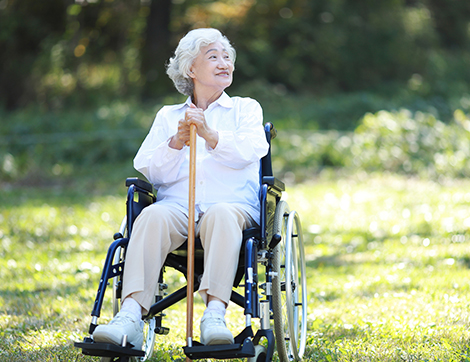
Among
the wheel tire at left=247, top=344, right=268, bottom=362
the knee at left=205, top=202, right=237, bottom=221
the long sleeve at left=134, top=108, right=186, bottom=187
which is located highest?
the long sleeve at left=134, top=108, right=186, bottom=187

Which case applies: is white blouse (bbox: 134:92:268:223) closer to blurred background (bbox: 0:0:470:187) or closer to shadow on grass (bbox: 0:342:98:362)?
shadow on grass (bbox: 0:342:98:362)

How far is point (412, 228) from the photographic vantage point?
20.5 feet

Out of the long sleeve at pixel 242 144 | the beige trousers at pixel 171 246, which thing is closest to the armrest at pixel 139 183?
the beige trousers at pixel 171 246

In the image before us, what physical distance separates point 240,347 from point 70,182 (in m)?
8.28

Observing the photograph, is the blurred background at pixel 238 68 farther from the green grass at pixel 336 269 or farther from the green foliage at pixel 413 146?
the green grass at pixel 336 269

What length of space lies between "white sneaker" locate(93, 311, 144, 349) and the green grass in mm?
488

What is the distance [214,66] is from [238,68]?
13.3 meters

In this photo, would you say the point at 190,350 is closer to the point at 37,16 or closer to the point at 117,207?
the point at 117,207

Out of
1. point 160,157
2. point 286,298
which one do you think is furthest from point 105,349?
point 160,157

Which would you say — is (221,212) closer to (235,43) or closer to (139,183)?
(139,183)

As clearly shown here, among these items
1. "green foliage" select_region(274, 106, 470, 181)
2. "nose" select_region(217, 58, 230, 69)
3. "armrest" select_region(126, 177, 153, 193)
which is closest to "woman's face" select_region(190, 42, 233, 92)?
"nose" select_region(217, 58, 230, 69)

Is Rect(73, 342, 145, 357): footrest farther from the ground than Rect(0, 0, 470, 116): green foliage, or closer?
closer

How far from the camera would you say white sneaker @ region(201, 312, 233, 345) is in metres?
2.27

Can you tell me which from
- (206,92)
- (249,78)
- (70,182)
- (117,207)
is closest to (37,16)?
(249,78)
